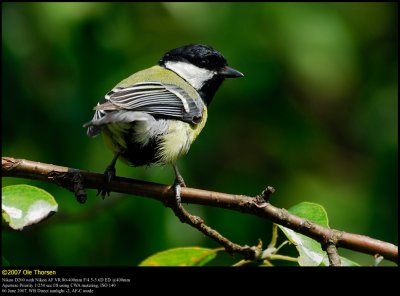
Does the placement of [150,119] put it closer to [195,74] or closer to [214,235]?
[214,235]

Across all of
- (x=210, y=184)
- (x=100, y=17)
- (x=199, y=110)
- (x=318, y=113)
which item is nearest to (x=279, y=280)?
(x=199, y=110)

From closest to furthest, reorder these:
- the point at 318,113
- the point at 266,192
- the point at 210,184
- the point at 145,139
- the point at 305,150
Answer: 1. the point at 266,192
2. the point at 145,139
3. the point at 210,184
4. the point at 305,150
5. the point at 318,113

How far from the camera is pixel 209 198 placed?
5.96 ft

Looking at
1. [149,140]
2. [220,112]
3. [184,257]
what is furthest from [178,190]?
[220,112]

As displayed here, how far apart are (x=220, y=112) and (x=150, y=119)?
1275 millimetres

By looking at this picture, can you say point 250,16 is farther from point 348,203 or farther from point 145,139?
point 145,139

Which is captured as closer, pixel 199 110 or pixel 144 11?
pixel 199 110

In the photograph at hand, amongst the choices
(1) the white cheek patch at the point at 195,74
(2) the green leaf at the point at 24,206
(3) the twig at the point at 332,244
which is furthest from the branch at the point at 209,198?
(1) the white cheek patch at the point at 195,74

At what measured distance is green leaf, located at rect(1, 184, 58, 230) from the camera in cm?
162

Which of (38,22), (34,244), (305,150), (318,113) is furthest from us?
(318,113)

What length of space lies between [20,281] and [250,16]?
205 cm

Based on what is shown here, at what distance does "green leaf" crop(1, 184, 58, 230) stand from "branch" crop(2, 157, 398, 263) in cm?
15

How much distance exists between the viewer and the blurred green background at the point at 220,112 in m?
2.91

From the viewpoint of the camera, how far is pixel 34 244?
2861 millimetres
